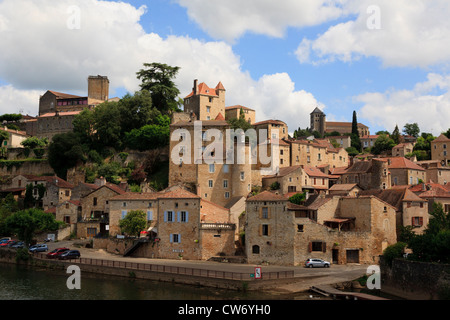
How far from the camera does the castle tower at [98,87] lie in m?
111

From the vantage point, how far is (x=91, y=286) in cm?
3822

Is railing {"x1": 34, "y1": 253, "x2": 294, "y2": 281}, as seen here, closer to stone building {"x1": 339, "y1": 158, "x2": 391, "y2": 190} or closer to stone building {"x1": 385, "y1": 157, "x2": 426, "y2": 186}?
stone building {"x1": 339, "y1": 158, "x2": 391, "y2": 190}

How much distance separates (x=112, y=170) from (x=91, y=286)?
113 feet

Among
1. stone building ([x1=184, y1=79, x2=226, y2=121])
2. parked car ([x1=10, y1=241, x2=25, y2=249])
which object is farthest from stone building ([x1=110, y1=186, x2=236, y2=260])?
stone building ([x1=184, y1=79, x2=226, y2=121])

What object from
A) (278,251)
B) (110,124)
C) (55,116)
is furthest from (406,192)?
(55,116)

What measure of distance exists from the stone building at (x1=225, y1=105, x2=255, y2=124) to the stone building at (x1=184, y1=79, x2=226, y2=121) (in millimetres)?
2237

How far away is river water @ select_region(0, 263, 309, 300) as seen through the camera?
34.5m

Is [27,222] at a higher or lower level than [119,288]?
higher

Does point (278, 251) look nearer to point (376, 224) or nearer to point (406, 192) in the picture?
point (376, 224)

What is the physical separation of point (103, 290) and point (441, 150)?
253 feet

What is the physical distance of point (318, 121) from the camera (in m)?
159

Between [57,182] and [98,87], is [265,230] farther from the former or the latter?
[98,87]

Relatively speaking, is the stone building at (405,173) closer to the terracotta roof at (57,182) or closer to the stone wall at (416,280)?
the stone wall at (416,280)

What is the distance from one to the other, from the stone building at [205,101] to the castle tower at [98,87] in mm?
29854
